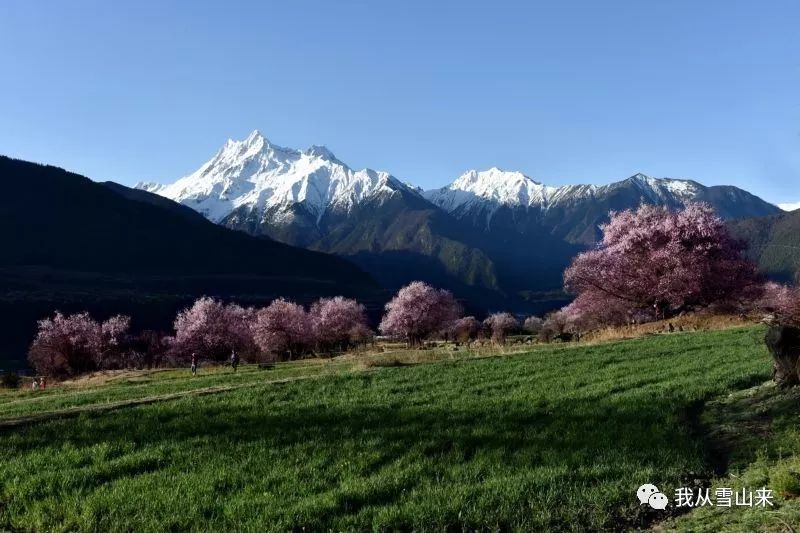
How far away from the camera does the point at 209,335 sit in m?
91.9

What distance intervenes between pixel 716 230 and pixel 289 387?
1507 inches

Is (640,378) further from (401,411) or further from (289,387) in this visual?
(289,387)

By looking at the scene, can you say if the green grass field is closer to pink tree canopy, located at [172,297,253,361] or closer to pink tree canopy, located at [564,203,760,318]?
pink tree canopy, located at [564,203,760,318]

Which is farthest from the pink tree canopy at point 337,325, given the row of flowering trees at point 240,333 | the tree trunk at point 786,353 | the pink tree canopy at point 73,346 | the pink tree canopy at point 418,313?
the tree trunk at point 786,353

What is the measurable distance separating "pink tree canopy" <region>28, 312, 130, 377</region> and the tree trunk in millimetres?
85800

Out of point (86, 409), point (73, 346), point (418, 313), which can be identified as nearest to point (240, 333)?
point (73, 346)

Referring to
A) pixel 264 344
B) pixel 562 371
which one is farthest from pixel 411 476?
pixel 264 344

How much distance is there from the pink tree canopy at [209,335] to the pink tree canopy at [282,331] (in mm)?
2875

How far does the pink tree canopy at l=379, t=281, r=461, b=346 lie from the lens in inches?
3666

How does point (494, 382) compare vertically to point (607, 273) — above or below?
below

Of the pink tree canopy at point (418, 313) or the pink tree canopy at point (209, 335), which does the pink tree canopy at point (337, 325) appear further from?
the pink tree canopy at point (209, 335)

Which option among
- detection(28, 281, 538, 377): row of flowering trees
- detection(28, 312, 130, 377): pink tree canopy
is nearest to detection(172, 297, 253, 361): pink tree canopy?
detection(28, 281, 538, 377): row of flowering trees

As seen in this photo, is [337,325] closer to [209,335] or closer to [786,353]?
[209,335]

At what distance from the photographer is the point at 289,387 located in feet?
72.6
